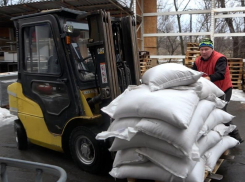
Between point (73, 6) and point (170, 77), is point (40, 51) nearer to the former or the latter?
point (170, 77)

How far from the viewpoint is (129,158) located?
285 cm

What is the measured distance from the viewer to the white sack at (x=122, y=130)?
2.62 meters

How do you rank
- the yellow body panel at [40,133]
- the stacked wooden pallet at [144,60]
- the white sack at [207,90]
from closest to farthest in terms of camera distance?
the white sack at [207,90]
the yellow body panel at [40,133]
the stacked wooden pallet at [144,60]

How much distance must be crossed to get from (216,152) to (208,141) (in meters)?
0.28

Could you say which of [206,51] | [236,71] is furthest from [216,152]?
[236,71]

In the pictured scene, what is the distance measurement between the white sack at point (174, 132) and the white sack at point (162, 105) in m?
0.07

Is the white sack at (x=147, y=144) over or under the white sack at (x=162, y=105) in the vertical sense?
under

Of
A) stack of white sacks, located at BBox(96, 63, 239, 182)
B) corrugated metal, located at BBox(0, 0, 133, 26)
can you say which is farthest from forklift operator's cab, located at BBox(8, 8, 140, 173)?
corrugated metal, located at BBox(0, 0, 133, 26)

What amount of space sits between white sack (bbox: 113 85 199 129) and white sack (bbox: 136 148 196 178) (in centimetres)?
36

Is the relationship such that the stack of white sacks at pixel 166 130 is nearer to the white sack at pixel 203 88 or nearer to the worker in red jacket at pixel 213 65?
the white sack at pixel 203 88

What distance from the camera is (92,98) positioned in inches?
146

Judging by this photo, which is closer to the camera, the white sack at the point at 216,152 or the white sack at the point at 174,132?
the white sack at the point at 174,132

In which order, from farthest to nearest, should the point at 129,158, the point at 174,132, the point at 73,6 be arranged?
the point at 73,6 < the point at 129,158 < the point at 174,132

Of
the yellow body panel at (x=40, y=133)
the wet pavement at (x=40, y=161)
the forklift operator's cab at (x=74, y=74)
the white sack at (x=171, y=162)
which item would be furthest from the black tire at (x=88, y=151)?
the white sack at (x=171, y=162)
